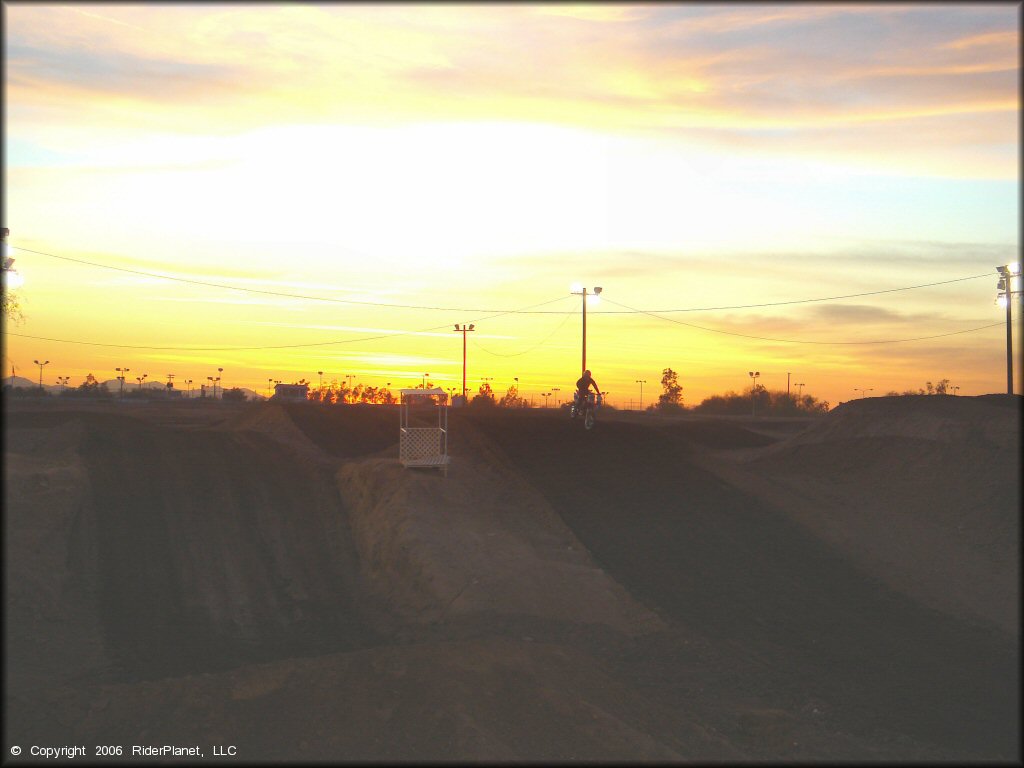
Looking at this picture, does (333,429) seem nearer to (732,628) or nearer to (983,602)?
(732,628)

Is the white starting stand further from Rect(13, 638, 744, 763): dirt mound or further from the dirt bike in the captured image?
Rect(13, 638, 744, 763): dirt mound

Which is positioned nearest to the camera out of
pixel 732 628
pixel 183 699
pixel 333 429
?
pixel 183 699

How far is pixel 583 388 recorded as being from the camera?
1502 inches

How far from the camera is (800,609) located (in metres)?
21.9

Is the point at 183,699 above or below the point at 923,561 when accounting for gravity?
below

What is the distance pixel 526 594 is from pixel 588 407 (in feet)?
55.5

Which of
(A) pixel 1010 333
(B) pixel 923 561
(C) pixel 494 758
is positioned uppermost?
(A) pixel 1010 333

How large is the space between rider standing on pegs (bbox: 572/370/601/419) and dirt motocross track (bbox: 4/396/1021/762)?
2.15m

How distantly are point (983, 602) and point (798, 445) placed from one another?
47.0 feet

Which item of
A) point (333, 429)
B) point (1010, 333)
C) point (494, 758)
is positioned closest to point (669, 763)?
point (494, 758)

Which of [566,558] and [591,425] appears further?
[591,425]

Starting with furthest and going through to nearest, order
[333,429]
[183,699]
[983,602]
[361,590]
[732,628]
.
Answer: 1. [333,429]
2. [361,590]
3. [983,602]
4. [732,628]
5. [183,699]

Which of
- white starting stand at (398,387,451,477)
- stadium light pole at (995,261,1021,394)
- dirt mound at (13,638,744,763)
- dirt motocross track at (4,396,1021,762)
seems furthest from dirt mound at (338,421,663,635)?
stadium light pole at (995,261,1021,394)

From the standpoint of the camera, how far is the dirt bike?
123ft
